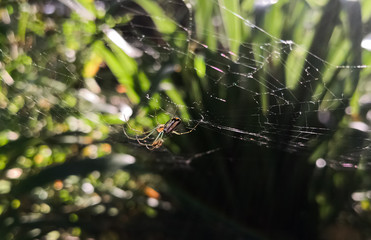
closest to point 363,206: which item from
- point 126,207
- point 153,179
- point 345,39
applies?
point 345,39

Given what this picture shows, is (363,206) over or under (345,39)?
under

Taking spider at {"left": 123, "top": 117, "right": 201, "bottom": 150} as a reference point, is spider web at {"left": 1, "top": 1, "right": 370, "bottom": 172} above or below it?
above

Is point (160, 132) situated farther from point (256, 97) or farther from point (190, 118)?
point (256, 97)

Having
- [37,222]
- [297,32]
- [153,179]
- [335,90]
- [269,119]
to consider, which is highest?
[297,32]

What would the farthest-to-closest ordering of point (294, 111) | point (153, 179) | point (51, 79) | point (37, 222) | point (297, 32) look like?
point (153, 179)
point (51, 79)
point (37, 222)
point (297, 32)
point (294, 111)

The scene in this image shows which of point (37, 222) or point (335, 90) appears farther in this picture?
point (37, 222)

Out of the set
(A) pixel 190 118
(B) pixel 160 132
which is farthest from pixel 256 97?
(B) pixel 160 132

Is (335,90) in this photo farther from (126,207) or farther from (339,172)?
(126,207)

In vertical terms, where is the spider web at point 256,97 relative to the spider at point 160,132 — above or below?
above
